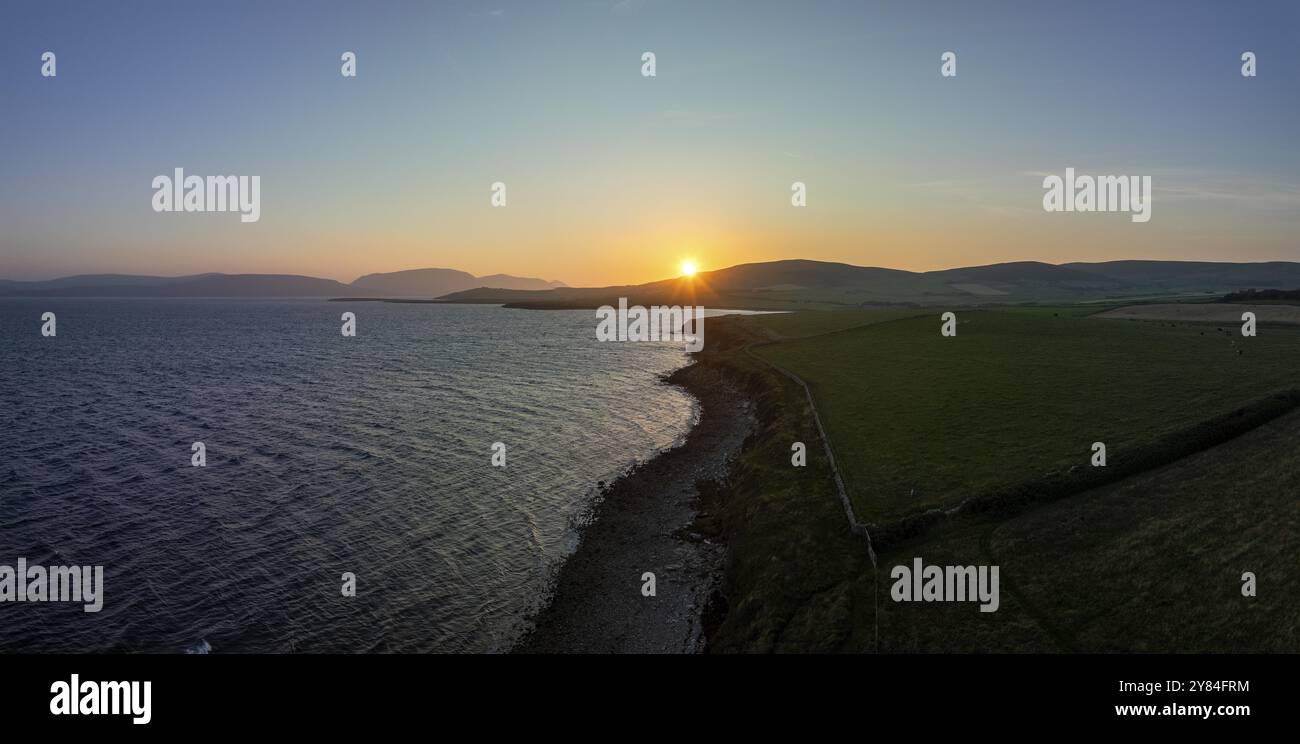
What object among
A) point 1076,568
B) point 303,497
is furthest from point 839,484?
point 303,497

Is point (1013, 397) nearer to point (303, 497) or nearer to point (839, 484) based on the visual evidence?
point (839, 484)

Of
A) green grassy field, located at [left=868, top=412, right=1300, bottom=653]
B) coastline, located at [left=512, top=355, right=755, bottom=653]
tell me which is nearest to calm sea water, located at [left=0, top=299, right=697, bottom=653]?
coastline, located at [left=512, top=355, right=755, bottom=653]

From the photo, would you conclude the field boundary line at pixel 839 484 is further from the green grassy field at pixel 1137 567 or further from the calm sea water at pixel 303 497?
the calm sea water at pixel 303 497

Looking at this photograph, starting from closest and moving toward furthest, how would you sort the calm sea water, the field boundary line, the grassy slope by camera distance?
the grassy slope < the calm sea water < the field boundary line

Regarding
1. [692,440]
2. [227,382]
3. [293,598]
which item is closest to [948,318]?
[692,440]

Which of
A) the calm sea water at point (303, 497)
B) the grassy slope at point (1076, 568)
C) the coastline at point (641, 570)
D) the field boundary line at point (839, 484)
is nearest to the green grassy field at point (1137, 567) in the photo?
the grassy slope at point (1076, 568)

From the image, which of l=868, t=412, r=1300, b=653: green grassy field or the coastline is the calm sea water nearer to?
the coastline
